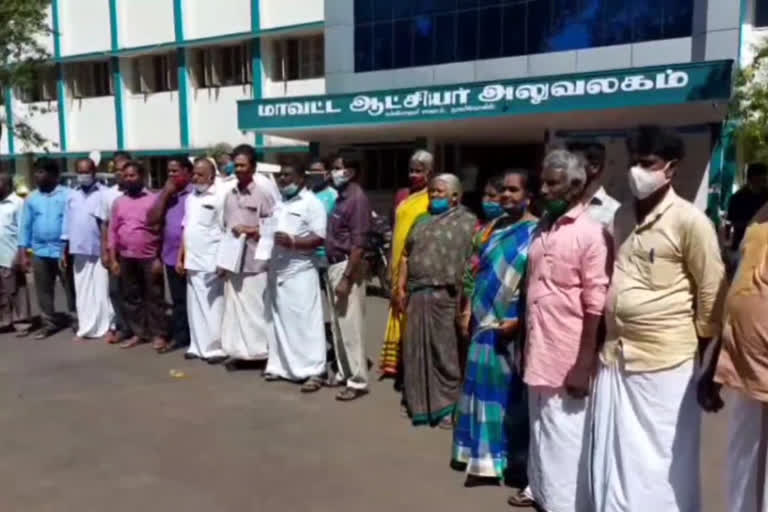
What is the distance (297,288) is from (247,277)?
68 centimetres

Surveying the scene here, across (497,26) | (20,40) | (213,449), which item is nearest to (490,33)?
(497,26)

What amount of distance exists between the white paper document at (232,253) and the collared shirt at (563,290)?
3.20m

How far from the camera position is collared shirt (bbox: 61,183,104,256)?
7.43m

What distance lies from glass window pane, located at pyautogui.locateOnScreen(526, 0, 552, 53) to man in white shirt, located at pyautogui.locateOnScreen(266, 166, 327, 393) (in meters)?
13.7

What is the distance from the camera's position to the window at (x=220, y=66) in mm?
24359

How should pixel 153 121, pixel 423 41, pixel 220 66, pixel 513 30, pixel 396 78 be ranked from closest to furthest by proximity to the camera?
1. pixel 513 30
2. pixel 423 41
3. pixel 396 78
4. pixel 220 66
5. pixel 153 121

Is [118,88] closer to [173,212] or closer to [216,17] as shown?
[216,17]

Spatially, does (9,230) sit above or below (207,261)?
above

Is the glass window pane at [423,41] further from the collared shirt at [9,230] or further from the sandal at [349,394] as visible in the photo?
the sandal at [349,394]

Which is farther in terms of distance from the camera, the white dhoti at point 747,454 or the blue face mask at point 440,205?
the blue face mask at point 440,205

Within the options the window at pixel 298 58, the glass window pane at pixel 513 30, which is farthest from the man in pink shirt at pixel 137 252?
the window at pixel 298 58

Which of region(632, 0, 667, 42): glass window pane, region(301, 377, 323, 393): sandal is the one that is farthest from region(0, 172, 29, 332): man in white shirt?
region(632, 0, 667, 42): glass window pane

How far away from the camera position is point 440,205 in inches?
188

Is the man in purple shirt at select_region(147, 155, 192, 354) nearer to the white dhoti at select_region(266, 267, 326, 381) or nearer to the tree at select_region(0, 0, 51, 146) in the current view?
the white dhoti at select_region(266, 267, 326, 381)
